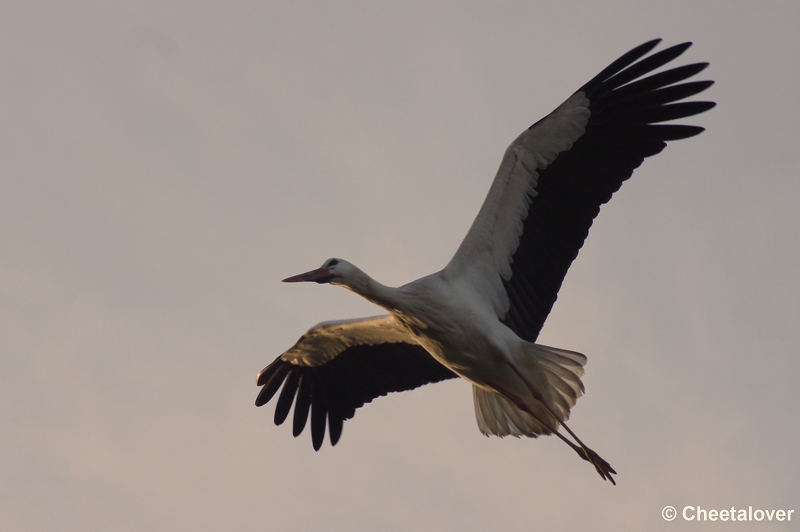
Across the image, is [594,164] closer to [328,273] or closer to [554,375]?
[554,375]

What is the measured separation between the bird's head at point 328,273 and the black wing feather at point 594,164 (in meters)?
1.30

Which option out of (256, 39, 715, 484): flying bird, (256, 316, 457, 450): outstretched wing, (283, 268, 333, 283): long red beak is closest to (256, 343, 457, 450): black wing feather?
(256, 316, 457, 450): outstretched wing

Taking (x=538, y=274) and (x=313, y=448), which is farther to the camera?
A: (x=313, y=448)

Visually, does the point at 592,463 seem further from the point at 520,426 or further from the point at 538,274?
the point at 538,274

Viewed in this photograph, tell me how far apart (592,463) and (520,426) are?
76 centimetres

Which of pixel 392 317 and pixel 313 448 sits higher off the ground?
pixel 392 317

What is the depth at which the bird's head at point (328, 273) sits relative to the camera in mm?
8227

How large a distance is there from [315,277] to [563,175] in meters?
2.06

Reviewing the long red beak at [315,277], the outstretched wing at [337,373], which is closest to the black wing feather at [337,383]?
the outstretched wing at [337,373]

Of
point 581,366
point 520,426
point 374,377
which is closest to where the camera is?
point 581,366

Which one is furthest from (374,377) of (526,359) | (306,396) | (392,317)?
(526,359)

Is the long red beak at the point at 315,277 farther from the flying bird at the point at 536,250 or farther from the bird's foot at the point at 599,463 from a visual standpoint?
the bird's foot at the point at 599,463

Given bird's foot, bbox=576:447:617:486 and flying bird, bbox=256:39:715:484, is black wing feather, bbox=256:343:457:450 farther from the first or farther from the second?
bird's foot, bbox=576:447:617:486

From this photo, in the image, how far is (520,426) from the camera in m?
8.73
